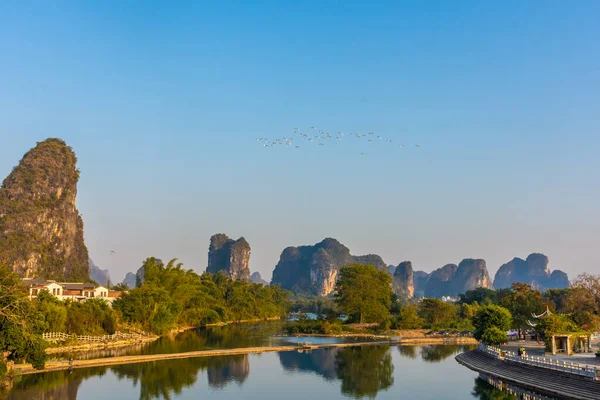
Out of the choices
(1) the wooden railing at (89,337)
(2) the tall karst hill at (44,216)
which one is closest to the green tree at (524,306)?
(1) the wooden railing at (89,337)

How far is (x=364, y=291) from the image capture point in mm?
78688

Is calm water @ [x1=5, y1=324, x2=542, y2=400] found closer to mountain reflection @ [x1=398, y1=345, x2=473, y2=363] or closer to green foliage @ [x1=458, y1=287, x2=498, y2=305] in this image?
mountain reflection @ [x1=398, y1=345, x2=473, y2=363]

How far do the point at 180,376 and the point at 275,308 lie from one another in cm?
7940

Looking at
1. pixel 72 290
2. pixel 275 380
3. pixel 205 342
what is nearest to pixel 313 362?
pixel 275 380

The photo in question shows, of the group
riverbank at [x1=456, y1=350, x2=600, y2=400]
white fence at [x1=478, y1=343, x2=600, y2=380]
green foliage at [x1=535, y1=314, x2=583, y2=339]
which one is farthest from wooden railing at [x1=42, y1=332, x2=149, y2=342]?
green foliage at [x1=535, y1=314, x2=583, y2=339]

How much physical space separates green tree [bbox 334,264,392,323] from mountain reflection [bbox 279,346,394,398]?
1890cm

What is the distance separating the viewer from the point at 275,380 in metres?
38.8

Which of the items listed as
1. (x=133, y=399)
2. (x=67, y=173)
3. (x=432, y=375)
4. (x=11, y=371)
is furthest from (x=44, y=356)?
(x=67, y=173)

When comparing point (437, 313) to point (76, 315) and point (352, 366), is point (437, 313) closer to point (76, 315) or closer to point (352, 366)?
point (352, 366)

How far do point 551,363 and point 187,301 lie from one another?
58454 millimetres

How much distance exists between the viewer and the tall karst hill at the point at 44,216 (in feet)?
324

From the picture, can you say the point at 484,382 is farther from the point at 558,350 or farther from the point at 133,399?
the point at 133,399

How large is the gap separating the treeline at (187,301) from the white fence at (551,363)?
36801 millimetres

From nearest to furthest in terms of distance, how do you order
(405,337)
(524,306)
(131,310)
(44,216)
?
1. (524,306)
2. (131,310)
3. (405,337)
4. (44,216)
